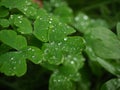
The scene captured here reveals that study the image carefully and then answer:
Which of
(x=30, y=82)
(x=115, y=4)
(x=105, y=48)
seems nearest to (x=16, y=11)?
(x=105, y=48)

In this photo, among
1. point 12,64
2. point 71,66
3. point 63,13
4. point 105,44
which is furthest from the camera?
point 63,13

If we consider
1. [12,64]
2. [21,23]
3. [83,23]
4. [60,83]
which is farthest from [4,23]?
[83,23]

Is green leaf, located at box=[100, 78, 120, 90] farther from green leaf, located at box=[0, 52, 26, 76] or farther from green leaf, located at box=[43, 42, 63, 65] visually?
green leaf, located at box=[0, 52, 26, 76]

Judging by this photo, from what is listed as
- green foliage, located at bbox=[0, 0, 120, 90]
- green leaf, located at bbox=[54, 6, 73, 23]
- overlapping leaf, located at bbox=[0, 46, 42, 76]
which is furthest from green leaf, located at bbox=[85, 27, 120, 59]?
green leaf, located at bbox=[54, 6, 73, 23]

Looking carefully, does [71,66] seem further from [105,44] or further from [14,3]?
[14,3]

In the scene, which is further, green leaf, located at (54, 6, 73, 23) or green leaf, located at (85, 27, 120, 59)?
green leaf, located at (54, 6, 73, 23)

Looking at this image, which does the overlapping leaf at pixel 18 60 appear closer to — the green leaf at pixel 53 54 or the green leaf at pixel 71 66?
the green leaf at pixel 53 54
